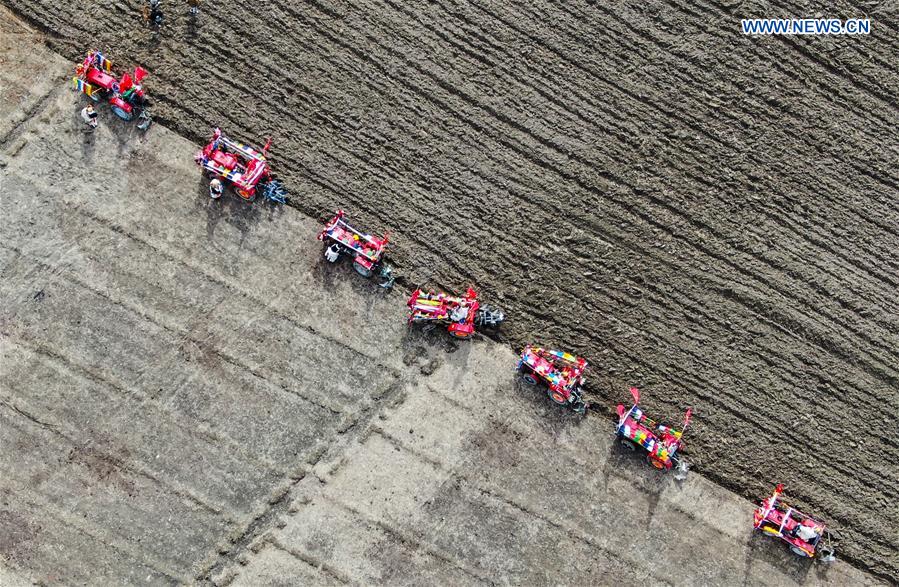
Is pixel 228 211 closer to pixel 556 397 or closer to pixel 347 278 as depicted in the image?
pixel 347 278

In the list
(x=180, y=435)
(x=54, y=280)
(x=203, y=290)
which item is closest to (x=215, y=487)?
(x=180, y=435)

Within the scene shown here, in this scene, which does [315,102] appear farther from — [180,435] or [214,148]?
[180,435]

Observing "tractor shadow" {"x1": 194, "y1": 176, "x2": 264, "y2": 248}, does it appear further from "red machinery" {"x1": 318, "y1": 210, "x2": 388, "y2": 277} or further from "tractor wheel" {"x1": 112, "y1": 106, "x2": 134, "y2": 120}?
"tractor wheel" {"x1": 112, "y1": 106, "x2": 134, "y2": 120}

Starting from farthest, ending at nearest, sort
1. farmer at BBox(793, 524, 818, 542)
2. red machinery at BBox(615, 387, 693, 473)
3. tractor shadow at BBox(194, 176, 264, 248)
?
tractor shadow at BBox(194, 176, 264, 248)
red machinery at BBox(615, 387, 693, 473)
farmer at BBox(793, 524, 818, 542)

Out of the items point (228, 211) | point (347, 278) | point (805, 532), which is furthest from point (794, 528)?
point (228, 211)

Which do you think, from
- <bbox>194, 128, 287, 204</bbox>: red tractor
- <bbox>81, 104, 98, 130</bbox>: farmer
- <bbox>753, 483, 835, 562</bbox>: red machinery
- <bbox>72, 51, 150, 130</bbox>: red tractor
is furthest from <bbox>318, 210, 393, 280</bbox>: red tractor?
<bbox>753, 483, 835, 562</bbox>: red machinery

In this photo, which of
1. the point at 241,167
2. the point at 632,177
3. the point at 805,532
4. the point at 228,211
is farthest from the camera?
the point at 632,177
